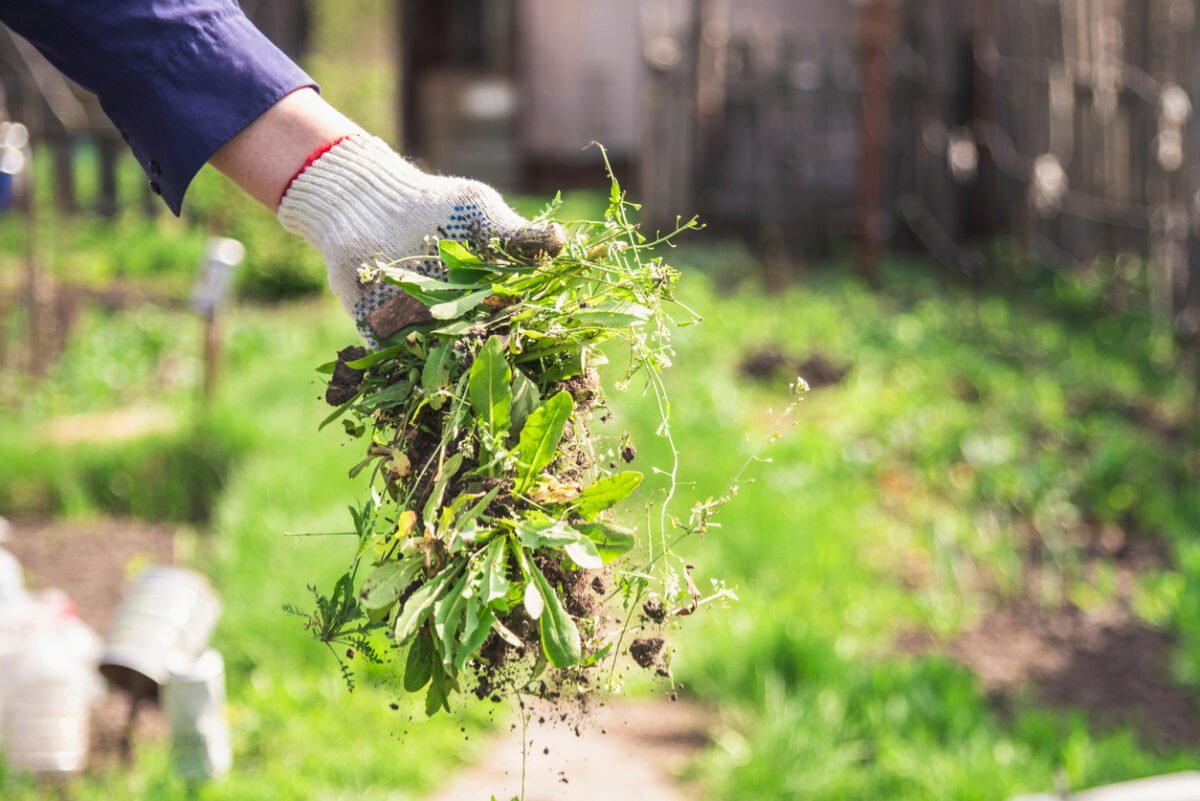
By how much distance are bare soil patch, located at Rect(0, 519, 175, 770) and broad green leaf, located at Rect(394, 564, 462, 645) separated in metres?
2.50

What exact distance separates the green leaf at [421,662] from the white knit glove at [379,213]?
1.39 feet

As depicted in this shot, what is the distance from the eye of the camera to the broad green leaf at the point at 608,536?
163 cm

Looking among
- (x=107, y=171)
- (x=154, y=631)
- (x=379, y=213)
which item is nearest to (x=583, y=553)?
(x=379, y=213)

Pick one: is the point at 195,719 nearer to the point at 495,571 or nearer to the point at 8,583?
the point at 8,583

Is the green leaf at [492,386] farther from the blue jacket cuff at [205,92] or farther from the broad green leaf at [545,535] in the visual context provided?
the blue jacket cuff at [205,92]

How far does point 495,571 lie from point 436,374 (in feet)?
0.86

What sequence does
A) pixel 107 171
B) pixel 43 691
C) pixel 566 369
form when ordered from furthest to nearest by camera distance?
pixel 107 171
pixel 43 691
pixel 566 369

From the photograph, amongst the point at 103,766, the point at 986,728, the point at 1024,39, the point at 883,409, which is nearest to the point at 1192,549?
the point at 986,728

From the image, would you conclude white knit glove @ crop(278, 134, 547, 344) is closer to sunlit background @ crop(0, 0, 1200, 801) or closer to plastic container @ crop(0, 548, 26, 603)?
sunlit background @ crop(0, 0, 1200, 801)

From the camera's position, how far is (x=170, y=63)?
72.4 inches

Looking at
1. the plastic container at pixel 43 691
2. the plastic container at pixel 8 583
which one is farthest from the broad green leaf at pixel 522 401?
the plastic container at pixel 8 583

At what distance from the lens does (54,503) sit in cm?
532

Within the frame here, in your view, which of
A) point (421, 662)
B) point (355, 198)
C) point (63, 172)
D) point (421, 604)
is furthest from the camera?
point (63, 172)

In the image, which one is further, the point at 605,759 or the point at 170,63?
the point at 605,759
